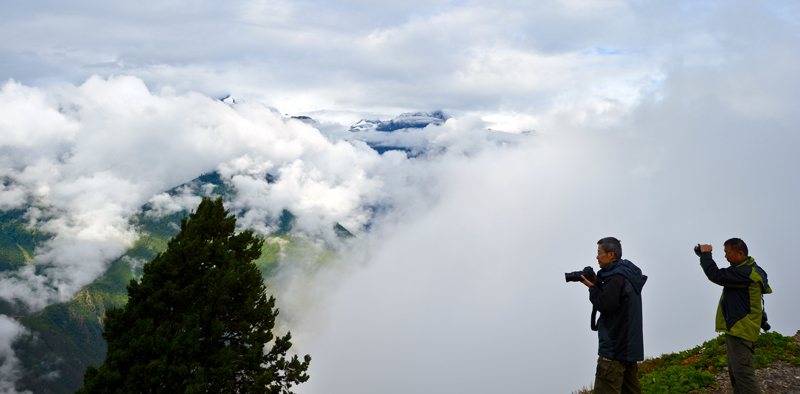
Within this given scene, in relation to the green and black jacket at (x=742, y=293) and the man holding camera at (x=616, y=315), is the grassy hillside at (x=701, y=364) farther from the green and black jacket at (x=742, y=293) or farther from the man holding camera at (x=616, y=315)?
the man holding camera at (x=616, y=315)

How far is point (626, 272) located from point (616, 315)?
32.9 inches

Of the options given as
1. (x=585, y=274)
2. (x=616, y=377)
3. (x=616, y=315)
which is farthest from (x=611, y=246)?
(x=616, y=377)

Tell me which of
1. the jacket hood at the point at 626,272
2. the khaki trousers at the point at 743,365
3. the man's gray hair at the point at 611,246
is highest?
the man's gray hair at the point at 611,246

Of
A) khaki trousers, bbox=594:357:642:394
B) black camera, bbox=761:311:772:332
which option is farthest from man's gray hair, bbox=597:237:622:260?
black camera, bbox=761:311:772:332

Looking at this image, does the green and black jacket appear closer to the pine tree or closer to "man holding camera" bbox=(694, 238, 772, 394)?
"man holding camera" bbox=(694, 238, 772, 394)

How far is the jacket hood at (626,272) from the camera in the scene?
7.20 m

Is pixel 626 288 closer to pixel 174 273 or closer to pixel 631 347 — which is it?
pixel 631 347

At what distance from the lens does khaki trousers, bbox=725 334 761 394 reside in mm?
8305

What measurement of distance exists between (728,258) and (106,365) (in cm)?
1890

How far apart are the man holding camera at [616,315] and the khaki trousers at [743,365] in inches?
97.9

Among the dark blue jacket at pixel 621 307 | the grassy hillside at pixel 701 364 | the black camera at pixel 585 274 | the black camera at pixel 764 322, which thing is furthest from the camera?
the grassy hillside at pixel 701 364

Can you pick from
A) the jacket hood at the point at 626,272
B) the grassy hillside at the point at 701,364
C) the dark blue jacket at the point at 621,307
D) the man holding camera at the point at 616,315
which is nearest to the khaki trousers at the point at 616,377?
the man holding camera at the point at 616,315

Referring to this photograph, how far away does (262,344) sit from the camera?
18344mm

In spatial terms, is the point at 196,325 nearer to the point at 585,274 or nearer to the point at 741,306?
the point at 585,274
